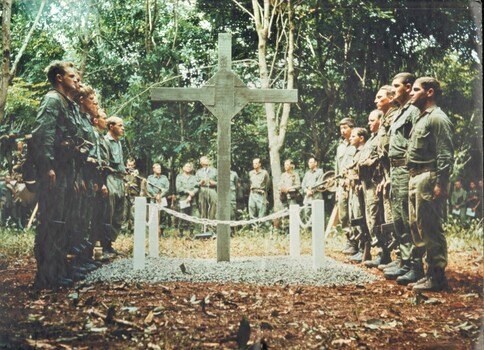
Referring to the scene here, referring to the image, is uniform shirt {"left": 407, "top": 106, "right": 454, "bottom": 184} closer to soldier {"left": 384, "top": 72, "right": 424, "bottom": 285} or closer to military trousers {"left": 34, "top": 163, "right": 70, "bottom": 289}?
soldier {"left": 384, "top": 72, "right": 424, "bottom": 285}

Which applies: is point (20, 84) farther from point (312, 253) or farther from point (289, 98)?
point (312, 253)

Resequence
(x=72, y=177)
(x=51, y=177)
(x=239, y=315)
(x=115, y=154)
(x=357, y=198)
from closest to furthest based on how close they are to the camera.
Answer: (x=239, y=315), (x=51, y=177), (x=72, y=177), (x=115, y=154), (x=357, y=198)

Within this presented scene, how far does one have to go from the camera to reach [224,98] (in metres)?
4.70

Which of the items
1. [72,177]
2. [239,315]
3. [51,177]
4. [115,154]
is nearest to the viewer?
[239,315]

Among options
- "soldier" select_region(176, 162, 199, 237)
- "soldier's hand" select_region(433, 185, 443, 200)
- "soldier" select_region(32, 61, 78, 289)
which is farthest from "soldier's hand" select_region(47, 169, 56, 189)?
"soldier's hand" select_region(433, 185, 443, 200)

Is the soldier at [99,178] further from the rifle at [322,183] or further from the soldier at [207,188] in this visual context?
the rifle at [322,183]

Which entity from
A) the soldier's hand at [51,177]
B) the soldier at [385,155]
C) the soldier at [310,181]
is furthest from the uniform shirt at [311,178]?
the soldier's hand at [51,177]

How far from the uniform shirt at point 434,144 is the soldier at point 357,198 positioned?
441 millimetres

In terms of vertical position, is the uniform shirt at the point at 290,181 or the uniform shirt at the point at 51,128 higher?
the uniform shirt at the point at 51,128

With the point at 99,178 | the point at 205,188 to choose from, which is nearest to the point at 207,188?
the point at 205,188

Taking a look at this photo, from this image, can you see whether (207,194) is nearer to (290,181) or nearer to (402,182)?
(290,181)

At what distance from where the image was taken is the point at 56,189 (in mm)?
4504

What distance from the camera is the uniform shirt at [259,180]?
15.2 ft

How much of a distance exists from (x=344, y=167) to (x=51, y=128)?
8.34ft
